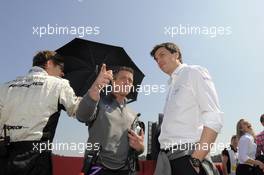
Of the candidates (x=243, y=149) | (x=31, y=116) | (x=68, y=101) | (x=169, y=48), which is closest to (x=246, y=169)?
(x=243, y=149)

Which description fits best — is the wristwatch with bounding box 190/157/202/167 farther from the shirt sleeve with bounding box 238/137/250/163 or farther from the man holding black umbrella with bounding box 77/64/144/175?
the shirt sleeve with bounding box 238/137/250/163

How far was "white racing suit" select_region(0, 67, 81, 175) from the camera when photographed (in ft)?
11.4

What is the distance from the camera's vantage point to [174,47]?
3611mm

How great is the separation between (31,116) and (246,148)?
4.33 m

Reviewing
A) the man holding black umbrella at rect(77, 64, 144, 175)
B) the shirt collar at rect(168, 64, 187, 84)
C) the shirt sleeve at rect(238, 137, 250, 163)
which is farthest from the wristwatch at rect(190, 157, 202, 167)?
the shirt sleeve at rect(238, 137, 250, 163)

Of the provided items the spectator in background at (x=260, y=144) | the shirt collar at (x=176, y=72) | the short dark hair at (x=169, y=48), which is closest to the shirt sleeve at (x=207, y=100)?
the shirt collar at (x=176, y=72)

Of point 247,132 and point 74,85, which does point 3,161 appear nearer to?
point 74,85

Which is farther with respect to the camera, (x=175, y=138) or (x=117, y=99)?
(x=117, y=99)

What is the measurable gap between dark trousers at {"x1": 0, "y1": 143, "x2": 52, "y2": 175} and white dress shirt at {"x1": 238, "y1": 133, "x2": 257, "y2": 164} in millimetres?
4131

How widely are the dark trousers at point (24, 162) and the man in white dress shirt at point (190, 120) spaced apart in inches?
42.8

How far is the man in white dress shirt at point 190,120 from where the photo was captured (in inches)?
115

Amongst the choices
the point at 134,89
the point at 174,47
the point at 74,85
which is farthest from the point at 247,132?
the point at 174,47

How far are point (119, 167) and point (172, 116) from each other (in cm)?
85

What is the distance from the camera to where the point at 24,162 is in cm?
345
